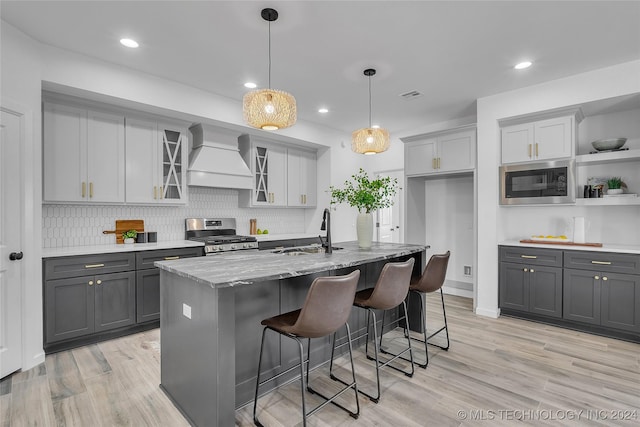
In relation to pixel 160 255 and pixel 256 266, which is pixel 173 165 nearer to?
pixel 160 255

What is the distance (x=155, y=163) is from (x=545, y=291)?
4883mm

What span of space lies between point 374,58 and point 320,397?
10.0 ft

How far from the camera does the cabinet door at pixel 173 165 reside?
415cm

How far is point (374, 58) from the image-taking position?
3.29 metres

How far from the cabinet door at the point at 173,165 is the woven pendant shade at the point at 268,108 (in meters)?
2.15

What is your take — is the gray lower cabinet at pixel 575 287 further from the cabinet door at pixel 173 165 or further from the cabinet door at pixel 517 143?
the cabinet door at pixel 173 165

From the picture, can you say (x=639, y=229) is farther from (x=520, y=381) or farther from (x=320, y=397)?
(x=320, y=397)

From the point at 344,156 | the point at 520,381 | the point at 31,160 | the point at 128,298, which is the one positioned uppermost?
the point at 344,156

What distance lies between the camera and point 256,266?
2193mm

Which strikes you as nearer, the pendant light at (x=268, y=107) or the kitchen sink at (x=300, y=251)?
the pendant light at (x=268, y=107)

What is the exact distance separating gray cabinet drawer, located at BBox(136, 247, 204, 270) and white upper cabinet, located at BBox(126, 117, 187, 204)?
701mm

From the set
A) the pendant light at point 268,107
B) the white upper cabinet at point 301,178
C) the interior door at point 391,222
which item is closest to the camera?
the pendant light at point 268,107

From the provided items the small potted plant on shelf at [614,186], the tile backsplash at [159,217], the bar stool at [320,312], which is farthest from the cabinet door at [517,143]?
the tile backsplash at [159,217]

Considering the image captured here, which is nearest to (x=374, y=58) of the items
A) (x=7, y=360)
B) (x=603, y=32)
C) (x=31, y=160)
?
(x=603, y=32)
